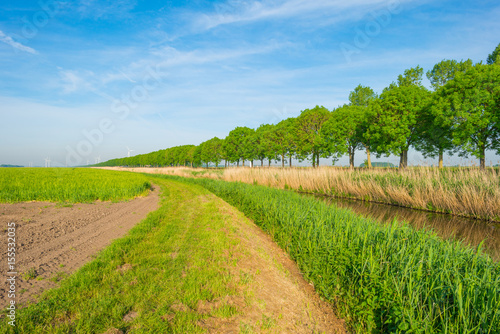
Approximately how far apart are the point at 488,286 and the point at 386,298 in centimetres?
109

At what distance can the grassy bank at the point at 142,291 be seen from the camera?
288cm

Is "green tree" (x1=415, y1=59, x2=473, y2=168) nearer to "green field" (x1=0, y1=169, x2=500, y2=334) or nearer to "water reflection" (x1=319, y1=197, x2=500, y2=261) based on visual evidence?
"water reflection" (x1=319, y1=197, x2=500, y2=261)

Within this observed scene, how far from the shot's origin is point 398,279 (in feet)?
9.49

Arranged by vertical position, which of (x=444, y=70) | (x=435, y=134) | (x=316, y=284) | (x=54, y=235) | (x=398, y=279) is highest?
(x=444, y=70)

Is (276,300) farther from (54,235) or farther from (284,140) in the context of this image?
(284,140)

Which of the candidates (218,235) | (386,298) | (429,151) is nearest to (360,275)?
(386,298)

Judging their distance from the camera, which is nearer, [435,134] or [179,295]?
[179,295]

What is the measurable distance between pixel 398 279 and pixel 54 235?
8.17m

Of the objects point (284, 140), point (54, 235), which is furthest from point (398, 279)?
point (284, 140)

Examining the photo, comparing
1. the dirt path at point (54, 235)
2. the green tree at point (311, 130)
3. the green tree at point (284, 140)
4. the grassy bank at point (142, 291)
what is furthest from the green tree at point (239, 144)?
the grassy bank at point (142, 291)

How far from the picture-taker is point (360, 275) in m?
3.32

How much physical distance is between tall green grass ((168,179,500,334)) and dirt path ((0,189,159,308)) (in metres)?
4.75

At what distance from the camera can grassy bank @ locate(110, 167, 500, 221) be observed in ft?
30.9

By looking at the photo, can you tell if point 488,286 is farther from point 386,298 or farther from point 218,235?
point 218,235
